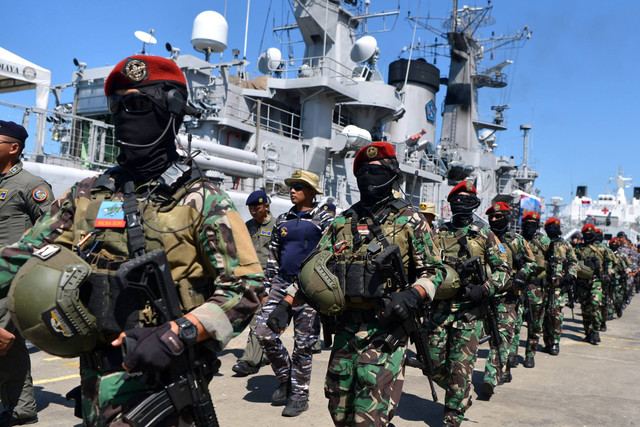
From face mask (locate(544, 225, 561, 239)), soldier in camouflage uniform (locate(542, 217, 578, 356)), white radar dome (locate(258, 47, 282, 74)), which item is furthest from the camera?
white radar dome (locate(258, 47, 282, 74))

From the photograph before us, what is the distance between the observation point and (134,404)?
213 cm

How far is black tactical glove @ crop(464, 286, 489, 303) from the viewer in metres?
5.21

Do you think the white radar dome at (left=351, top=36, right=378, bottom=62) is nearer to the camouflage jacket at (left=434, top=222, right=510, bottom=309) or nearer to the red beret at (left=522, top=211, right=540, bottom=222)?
the red beret at (left=522, top=211, right=540, bottom=222)

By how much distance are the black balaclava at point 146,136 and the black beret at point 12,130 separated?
2277mm

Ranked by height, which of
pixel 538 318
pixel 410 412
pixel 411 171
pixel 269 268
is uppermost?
pixel 411 171

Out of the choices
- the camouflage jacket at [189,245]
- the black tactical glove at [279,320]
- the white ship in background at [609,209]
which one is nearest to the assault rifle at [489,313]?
the black tactical glove at [279,320]

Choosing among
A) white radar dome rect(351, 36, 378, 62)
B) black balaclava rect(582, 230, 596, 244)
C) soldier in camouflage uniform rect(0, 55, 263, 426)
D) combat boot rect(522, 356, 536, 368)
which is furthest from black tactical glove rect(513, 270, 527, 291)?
white radar dome rect(351, 36, 378, 62)

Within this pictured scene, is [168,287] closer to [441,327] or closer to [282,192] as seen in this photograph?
[441,327]

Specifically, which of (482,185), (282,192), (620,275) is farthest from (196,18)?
(482,185)

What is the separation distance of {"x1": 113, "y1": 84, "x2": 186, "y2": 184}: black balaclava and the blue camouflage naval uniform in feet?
10.2

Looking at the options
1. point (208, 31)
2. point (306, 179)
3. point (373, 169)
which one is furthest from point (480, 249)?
point (208, 31)

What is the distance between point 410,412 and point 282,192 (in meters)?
10.4

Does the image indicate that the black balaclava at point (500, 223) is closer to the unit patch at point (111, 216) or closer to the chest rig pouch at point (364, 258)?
the chest rig pouch at point (364, 258)

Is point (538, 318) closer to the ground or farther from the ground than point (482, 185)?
closer to the ground
